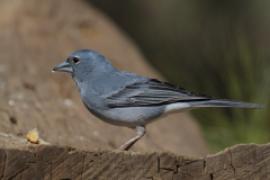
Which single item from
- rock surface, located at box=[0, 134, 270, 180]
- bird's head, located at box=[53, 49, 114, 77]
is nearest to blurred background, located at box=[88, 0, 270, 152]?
bird's head, located at box=[53, 49, 114, 77]

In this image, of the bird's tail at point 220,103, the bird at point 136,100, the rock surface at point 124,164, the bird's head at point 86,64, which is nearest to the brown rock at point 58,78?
the bird at point 136,100

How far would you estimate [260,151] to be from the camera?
4.52m

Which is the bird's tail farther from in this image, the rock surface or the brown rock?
Result: the rock surface

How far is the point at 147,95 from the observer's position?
5.73m

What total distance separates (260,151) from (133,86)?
144 centimetres

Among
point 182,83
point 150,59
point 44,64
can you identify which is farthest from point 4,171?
point 150,59

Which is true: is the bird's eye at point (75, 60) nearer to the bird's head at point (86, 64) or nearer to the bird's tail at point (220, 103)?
the bird's head at point (86, 64)

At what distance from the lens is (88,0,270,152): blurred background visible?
845cm

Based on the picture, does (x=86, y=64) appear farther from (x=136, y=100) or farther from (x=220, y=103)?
(x=220, y=103)

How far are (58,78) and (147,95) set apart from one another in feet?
6.33

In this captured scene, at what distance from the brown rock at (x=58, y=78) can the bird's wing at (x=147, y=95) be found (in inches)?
14.4

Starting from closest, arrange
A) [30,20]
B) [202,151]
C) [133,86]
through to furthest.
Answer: [133,86]
[202,151]
[30,20]

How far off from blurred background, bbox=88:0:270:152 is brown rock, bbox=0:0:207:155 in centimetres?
46

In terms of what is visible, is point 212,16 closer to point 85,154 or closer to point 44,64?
→ point 44,64
